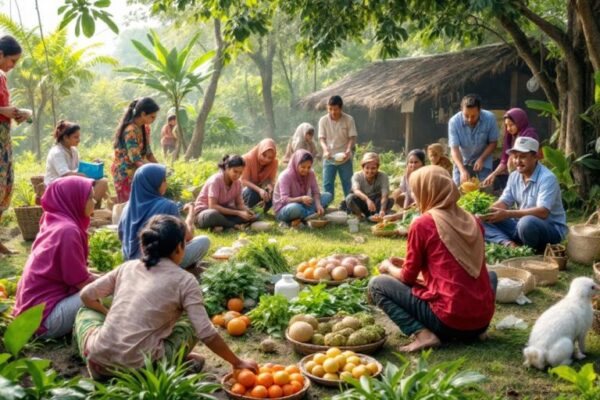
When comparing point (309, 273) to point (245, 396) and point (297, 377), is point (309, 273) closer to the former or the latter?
point (297, 377)

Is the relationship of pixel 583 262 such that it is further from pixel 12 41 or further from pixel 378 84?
pixel 378 84

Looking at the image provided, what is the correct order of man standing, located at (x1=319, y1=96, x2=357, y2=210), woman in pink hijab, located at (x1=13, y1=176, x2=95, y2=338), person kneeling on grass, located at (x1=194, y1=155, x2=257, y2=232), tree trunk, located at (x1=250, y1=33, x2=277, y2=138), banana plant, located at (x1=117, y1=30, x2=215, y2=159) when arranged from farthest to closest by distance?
1. tree trunk, located at (x1=250, y1=33, x2=277, y2=138)
2. banana plant, located at (x1=117, y1=30, x2=215, y2=159)
3. man standing, located at (x1=319, y1=96, x2=357, y2=210)
4. person kneeling on grass, located at (x1=194, y1=155, x2=257, y2=232)
5. woman in pink hijab, located at (x1=13, y1=176, x2=95, y2=338)

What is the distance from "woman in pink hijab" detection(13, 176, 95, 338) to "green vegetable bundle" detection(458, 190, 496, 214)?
12.9 feet

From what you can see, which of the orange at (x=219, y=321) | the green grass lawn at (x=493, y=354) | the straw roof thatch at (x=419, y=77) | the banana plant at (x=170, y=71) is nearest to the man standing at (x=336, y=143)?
the green grass lawn at (x=493, y=354)

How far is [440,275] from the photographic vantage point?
14.8ft

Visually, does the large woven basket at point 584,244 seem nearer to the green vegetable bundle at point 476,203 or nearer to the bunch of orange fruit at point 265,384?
the green vegetable bundle at point 476,203

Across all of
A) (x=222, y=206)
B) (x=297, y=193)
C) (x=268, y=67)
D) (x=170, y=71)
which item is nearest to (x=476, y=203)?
(x=297, y=193)

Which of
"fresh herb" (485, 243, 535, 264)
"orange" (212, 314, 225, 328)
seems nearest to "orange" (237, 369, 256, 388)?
"orange" (212, 314, 225, 328)

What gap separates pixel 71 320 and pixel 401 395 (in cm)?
260

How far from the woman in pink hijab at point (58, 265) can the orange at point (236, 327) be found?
1078mm

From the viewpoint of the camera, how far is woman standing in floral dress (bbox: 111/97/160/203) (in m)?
7.73

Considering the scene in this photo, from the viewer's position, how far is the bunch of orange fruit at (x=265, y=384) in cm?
379

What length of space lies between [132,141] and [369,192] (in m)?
3.41

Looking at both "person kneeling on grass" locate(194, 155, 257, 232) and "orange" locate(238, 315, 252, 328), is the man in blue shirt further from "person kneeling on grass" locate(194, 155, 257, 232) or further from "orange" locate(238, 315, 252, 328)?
"orange" locate(238, 315, 252, 328)
